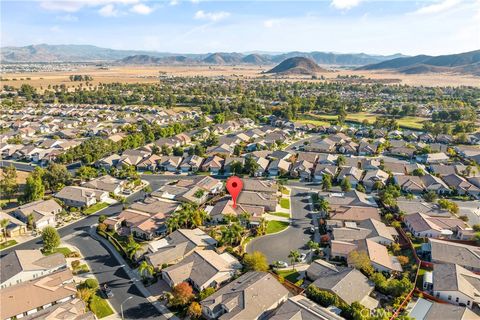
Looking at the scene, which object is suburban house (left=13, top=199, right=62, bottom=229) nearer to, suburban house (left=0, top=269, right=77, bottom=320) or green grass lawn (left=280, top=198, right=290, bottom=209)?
suburban house (left=0, top=269, right=77, bottom=320)

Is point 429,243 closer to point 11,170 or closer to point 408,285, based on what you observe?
point 408,285

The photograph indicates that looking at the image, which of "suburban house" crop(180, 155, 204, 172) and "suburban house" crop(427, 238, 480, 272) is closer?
"suburban house" crop(427, 238, 480, 272)

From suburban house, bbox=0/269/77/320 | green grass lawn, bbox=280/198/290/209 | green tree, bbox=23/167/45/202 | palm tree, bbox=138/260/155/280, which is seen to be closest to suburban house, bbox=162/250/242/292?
palm tree, bbox=138/260/155/280

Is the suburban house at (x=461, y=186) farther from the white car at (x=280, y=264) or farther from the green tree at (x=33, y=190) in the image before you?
the green tree at (x=33, y=190)

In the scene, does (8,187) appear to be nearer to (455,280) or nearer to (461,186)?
(455,280)

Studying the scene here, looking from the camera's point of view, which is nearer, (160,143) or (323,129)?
(160,143)

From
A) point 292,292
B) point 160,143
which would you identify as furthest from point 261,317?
point 160,143

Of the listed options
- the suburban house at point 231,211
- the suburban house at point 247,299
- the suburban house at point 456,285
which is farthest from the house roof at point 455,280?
the suburban house at point 231,211
